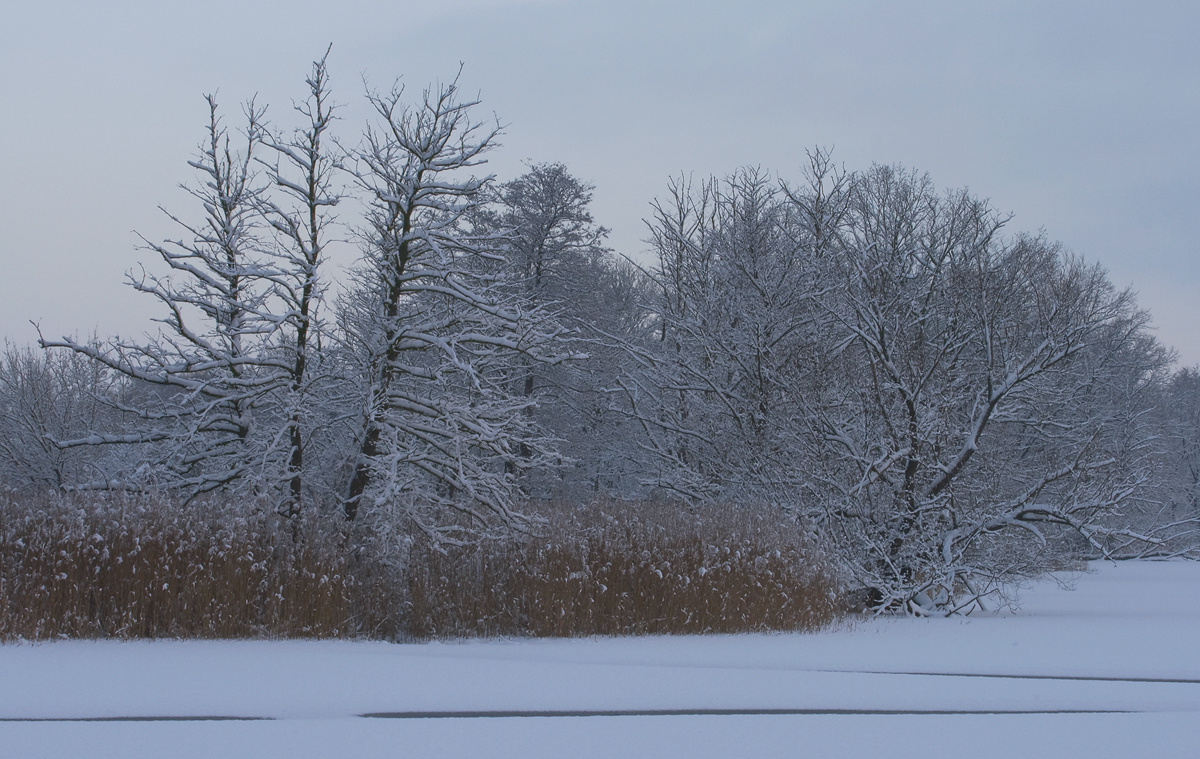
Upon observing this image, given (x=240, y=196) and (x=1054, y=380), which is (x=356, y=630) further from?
(x=1054, y=380)

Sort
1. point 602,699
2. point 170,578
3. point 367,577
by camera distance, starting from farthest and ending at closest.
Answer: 1. point 367,577
2. point 170,578
3. point 602,699

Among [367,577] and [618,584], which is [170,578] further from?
[618,584]

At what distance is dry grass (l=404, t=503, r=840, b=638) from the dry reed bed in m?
0.02

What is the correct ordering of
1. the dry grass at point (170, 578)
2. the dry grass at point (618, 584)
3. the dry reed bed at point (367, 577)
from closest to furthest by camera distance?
the dry grass at point (170, 578), the dry reed bed at point (367, 577), the dry grass at point (618, 584)

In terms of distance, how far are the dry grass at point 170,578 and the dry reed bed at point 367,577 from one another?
15mm

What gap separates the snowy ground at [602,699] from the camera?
5.18 meters

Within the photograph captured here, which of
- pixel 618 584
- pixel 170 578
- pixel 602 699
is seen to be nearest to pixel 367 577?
pixel 170 578

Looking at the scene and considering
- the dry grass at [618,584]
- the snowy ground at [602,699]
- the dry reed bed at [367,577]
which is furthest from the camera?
the dry grass at [618,584]

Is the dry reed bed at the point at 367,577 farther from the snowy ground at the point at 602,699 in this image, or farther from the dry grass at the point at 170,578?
the snowy ground at the point at 602,699

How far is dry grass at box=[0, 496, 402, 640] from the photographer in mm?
8570

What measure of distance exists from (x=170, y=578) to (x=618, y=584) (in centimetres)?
458

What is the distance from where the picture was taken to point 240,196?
1297 centimetres

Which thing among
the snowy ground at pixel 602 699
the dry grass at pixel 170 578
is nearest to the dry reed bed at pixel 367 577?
the dry grass at pixel 170 578

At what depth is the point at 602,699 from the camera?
6.29 m
